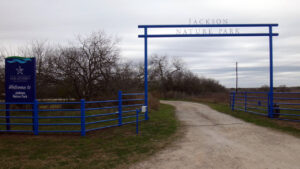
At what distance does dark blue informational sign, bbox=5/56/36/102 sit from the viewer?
9375 millimetres

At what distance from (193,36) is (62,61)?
1102 cm

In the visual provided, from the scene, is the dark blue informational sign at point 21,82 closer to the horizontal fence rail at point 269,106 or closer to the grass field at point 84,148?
the grass field at point 84,148

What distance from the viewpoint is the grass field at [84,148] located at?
588cm

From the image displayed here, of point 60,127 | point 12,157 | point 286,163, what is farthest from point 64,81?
point 286,163

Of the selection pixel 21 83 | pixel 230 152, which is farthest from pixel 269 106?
pixel 21 83

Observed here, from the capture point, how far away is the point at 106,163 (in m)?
5.82

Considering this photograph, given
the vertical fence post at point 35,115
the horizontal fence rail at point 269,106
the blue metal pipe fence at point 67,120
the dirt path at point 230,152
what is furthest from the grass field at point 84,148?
the horizontal fence rail at point 269,106

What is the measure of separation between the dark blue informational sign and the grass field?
147cm

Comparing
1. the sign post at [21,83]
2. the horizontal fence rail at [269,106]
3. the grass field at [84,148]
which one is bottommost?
the grass field at [84,148]

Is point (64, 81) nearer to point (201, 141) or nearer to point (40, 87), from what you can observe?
point (40, 87)

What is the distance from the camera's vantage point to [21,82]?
9.40 meters

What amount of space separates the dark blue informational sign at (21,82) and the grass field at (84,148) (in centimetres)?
147

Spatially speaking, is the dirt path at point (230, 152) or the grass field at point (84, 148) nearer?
the dirt path at point (230, 152)

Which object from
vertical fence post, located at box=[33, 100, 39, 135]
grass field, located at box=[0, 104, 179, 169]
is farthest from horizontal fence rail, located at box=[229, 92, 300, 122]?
vertical fence post, located at box=[33, 100, 39, 135]
